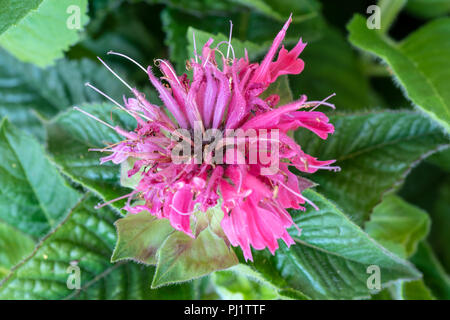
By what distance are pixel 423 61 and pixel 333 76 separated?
0.67 ft

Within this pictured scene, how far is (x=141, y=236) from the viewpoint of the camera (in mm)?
471

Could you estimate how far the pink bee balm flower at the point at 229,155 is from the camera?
0.43 metres

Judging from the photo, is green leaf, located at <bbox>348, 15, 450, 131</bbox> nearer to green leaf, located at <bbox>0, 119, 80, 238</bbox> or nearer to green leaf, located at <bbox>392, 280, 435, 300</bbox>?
green leaf, located at <bbox>392, 280, 435, 300</bbox>

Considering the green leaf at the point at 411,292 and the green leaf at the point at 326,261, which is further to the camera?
the green leaf at the point at 411,292

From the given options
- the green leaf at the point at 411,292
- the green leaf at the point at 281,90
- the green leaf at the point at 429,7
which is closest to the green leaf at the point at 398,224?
the green leaf at the point at 411,292

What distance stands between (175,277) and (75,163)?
0.19 metres

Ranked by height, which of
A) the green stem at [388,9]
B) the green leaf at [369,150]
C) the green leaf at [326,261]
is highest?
the green stem at [388,9]

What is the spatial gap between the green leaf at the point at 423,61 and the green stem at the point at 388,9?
90mm

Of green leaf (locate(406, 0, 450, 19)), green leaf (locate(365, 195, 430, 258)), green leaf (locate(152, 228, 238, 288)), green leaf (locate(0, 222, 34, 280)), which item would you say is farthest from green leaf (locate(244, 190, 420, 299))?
green leaf (locate(406, 0, 450, 19))

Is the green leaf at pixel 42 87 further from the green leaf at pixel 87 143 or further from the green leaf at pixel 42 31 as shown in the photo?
the green leaf at pixel 87 143

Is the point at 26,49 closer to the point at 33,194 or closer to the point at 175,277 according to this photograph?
the point at 33,194

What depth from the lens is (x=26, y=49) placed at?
2.15 feet

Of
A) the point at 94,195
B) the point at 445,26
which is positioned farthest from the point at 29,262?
the point at 445,26

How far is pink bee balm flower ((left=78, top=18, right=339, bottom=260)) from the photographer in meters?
0.43
